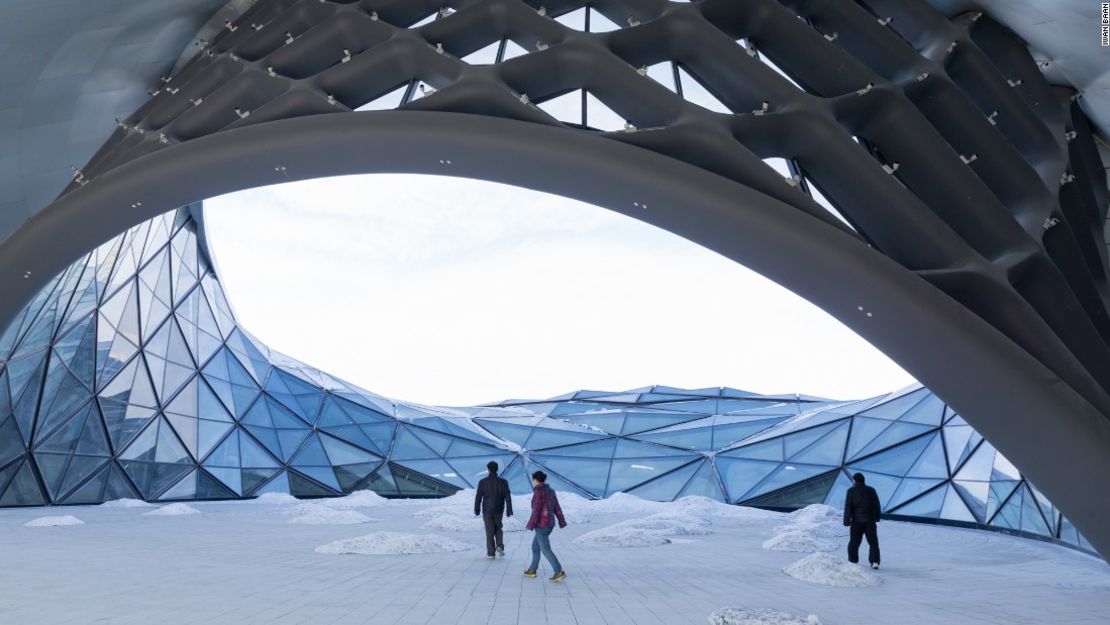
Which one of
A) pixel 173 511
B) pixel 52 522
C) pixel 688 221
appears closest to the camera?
pixel 688 221

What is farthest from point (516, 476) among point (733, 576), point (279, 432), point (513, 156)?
point (513, 156)

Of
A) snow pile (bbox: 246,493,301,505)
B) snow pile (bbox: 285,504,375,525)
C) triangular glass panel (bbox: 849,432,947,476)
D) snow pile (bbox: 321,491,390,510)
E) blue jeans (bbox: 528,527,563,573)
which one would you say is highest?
triangular glass panel (bbox: 849,432,947,476)

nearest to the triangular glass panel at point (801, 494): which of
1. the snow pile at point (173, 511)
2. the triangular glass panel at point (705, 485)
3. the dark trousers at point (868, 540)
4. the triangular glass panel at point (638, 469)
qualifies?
the triangular glass panel at point (705, 485)

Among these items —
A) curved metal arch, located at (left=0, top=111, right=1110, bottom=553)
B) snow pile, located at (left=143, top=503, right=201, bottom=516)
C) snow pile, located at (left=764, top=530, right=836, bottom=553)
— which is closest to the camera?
curved metal arch, located at (left=0, top=111, right=1110, bottom=553)

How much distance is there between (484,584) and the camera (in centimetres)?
1094

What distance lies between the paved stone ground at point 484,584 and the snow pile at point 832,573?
0.80 feet

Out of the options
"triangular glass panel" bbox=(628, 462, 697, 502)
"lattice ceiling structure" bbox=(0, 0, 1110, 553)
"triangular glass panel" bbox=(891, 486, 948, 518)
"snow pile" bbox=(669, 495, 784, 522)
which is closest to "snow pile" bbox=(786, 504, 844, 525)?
"snow pile" bbox=(669, 495, 784, 522)

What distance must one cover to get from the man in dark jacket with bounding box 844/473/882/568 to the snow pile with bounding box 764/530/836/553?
7.77 feet

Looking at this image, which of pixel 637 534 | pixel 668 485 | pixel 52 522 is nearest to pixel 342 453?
pixel 668 485

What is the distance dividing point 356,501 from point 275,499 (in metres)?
4.56

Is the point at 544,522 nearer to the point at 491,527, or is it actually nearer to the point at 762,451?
the point at 491,527

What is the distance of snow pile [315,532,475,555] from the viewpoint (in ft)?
46.4

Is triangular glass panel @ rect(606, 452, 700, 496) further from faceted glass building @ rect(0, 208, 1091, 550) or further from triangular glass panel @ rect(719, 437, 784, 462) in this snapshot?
triangular glass panel @ rect(719, 437, 784, 462)

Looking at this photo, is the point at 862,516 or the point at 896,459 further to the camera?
the point at 896,459
